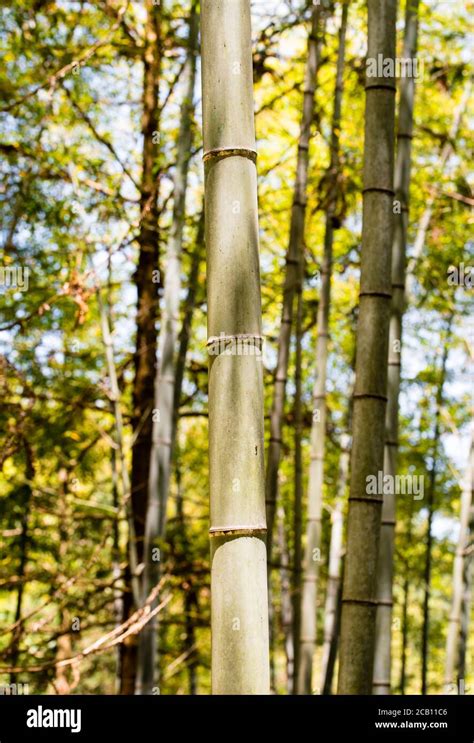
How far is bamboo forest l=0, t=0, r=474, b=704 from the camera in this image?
1.53 m

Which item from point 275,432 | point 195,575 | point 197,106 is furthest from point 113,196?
point 195,575

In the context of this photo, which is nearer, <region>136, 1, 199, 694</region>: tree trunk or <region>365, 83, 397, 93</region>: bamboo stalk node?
<region>365, 83, 397, 93</region>: bamboo stalk node

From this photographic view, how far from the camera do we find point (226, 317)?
1486 mm

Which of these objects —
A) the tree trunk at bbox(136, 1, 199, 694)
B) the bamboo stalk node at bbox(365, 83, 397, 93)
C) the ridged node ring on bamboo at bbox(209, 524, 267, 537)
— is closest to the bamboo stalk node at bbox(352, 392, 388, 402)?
the bamboo stalk node at bbox(365, 83, 397, 93)

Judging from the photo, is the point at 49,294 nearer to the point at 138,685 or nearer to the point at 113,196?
the point at 113,196

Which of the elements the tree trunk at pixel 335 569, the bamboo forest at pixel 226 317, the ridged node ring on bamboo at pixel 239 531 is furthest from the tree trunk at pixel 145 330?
the ridged node ring on bamboo at pixel 239 531

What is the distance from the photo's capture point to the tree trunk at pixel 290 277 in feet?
11.3

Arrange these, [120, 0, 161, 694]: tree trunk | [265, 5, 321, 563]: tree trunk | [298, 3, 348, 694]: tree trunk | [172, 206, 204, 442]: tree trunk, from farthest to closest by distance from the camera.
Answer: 1. [120, 0, 161, 694]: tree trunk
2. [172, 206, 204, 442]: tree trunk
3. [298, 3, 348, 694]: tree trunk
4. [265, 5, 321, 563]: tree trunk

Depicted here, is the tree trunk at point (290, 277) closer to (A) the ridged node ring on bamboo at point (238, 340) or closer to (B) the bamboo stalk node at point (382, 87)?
(B) the bamboo stalk node at point (382, 87)

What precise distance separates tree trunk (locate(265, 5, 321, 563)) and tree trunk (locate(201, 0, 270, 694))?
187 cm

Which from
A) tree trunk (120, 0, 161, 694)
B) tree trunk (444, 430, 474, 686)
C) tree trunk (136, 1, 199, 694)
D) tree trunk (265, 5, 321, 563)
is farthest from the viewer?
tree trunk (444, 430, 474, 686)

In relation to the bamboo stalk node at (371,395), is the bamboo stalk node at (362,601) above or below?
below

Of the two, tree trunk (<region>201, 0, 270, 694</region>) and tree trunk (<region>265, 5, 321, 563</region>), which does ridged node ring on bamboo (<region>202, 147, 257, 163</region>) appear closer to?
tree trunk (<region>201, 0, 270, 694</region>)
